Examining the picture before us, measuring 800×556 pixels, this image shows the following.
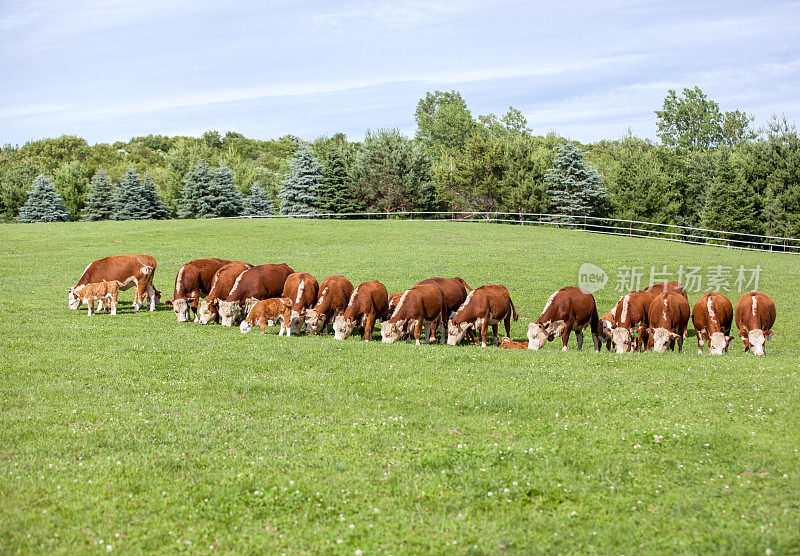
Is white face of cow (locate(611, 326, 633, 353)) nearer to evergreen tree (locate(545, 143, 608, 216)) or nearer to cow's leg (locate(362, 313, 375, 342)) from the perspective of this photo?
cow's leg (locate(362, 313, 375, 342))

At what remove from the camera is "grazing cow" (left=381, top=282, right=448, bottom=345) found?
15.2 m

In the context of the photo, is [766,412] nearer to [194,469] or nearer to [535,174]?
[194,469]

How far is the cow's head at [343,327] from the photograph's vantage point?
15.4m

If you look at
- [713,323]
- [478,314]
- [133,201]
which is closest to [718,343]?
[713,323]

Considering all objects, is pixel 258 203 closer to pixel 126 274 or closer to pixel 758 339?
pixel 126 274

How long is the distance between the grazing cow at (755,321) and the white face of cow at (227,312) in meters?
12.4

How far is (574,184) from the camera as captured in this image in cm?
5284

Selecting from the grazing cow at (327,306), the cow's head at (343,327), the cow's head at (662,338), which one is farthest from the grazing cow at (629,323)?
the grazing cow at (327,306)

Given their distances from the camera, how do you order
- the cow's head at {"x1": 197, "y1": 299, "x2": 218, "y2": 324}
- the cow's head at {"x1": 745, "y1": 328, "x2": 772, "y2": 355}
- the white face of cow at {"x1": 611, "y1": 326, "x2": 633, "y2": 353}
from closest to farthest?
1. the cow's head at {"x1": 745, "y1": 328, "x2": 772, "y2": 355}
2. the white face of cow at {"x1": 611, "y1": 326, "x2": 633, "y2": 353}
3. the cow's head at {"x1": 197, "y1": 299, "x2": 218, "y2": 324}

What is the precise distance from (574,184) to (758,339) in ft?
128

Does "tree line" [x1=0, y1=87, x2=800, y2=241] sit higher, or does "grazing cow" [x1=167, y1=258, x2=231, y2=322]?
"tree line" [x1=0, y1=87, x2=800, y2=241]

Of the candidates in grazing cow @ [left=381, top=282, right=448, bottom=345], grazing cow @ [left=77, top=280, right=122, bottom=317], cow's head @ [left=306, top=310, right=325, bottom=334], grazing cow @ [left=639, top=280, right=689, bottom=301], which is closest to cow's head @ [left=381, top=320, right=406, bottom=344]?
grazing cow @ [left=381, top=282, right=448, bottom=345]

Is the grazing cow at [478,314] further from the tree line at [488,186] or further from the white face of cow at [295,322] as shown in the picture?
the tree line at [488,186]

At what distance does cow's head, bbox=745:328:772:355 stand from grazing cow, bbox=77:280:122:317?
1596 centimetres
